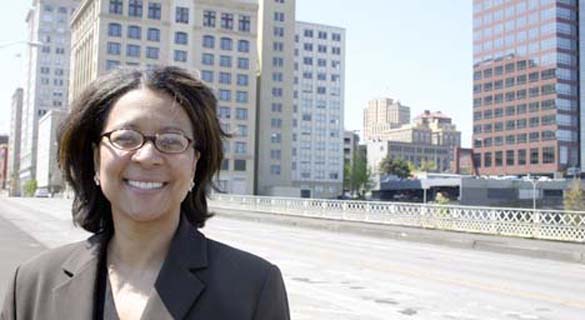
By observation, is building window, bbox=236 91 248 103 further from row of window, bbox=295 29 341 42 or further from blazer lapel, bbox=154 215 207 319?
blazer lapel, bbox=154 215 207 319

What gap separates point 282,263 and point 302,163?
11770cm

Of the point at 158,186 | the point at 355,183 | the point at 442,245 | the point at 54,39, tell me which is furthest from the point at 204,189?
the point at 54,39

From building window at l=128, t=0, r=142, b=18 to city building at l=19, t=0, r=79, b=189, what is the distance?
67.4 metres

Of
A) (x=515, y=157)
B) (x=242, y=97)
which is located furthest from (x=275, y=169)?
(x=515, y=157)

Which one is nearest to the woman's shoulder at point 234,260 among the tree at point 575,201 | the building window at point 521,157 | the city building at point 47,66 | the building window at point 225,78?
the tree at point 575,201

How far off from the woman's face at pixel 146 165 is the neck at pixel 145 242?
0.02 m

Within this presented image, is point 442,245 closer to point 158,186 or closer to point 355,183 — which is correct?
point 158,186

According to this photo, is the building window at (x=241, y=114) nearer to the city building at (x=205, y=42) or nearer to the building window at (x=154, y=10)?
the city building at (x=205, y=42)

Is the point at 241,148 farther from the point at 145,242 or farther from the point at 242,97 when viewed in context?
the point at 145,242

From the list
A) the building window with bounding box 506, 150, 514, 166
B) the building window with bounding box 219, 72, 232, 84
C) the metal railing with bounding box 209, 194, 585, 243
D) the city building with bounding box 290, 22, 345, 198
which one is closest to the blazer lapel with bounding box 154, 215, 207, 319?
the metal railing with bounding box 209, 194, 585, 243

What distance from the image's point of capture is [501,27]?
121m

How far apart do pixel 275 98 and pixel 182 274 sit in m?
107

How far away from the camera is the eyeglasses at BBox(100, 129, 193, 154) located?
1.81 meters

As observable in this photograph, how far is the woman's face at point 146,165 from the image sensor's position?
181 cm
